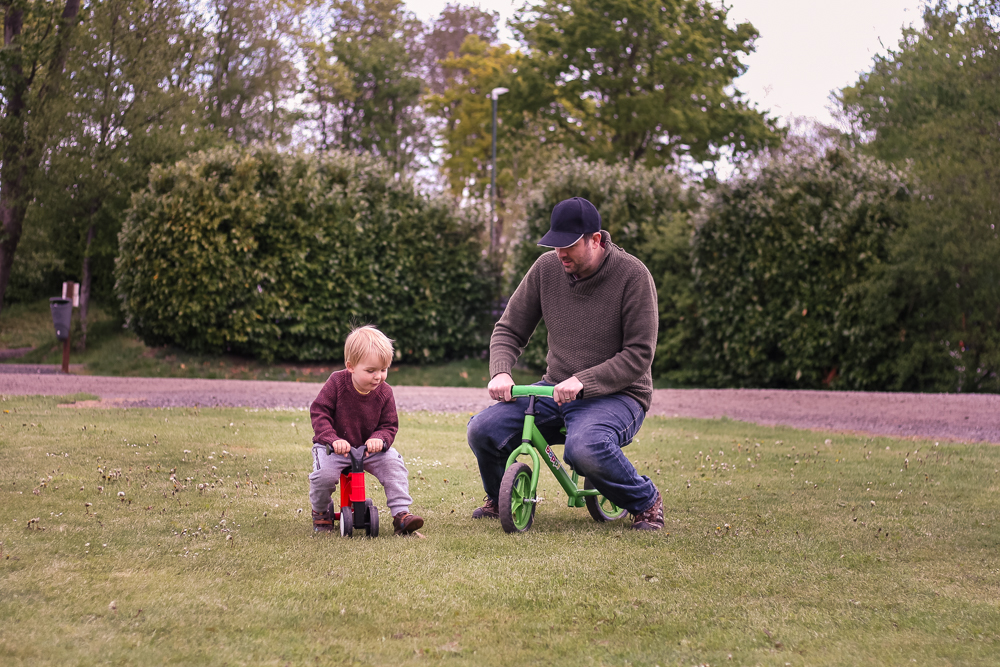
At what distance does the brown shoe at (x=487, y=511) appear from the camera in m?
5.54

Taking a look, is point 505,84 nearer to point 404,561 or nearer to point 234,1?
point 234,1

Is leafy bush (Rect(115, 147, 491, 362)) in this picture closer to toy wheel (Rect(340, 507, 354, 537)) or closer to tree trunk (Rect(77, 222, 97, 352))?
tree trunk (Rect(77, 222, 97, 352))

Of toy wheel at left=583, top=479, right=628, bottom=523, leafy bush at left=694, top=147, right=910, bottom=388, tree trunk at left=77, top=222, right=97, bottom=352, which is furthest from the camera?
tree trunk at left=77, top=222, right=97, bottom=352

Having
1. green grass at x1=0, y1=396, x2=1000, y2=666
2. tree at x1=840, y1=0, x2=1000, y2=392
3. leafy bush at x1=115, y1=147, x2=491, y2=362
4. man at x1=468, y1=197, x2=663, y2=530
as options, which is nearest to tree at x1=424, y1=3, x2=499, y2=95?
leafy bush at x1=115, y1=147, x2=491, y2=362

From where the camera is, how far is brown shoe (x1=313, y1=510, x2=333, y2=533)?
Answer: 5.06 metres

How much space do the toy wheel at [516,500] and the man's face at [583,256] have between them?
119 centimetres

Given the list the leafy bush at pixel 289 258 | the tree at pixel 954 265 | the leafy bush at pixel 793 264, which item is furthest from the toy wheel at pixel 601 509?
the leafy bush at pixel 289 258

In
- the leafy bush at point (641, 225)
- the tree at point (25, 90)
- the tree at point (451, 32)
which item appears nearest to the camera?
the tree at point (25, 90)

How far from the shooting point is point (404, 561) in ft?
14.3

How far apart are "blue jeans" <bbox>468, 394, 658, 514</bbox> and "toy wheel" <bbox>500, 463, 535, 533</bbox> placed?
245 mm

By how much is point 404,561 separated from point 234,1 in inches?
1144

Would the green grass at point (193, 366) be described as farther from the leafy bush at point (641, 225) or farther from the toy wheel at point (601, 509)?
the toy wheel at point (601, 509)

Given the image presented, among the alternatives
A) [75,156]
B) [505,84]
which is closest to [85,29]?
[75,156]

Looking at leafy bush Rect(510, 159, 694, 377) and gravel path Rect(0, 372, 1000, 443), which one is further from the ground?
leafy bush Rect(510, 159, 694, 377)
